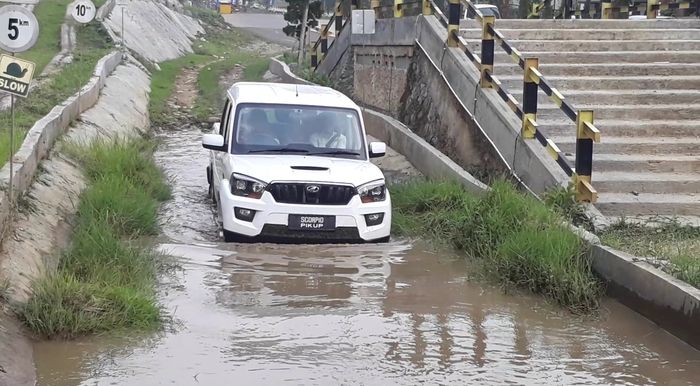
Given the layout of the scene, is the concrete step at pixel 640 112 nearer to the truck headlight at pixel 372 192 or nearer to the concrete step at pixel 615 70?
the concrete step at pixel 615 70

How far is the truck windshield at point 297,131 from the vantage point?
37.8ft

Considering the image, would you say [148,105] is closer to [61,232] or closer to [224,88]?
[224,88]

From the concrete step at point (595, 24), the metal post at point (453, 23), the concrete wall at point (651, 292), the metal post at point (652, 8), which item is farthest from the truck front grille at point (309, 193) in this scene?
the metal post at point (652, 8)

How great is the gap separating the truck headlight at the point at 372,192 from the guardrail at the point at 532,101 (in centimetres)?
221

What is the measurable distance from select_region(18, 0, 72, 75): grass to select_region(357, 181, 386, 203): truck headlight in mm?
16443

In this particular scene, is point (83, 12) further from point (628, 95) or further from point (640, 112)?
point (640, 112)

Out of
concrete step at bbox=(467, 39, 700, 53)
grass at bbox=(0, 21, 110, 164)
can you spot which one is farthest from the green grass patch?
concrete step at bbox=(467, 39, 700, 53)

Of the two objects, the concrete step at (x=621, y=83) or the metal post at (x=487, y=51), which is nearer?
the metal post at (x=487, y=51)

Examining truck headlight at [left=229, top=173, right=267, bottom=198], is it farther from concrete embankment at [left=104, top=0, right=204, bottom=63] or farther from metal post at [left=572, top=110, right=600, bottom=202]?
concrete embankment at [left=104, top=0, right=204, bottom=63]

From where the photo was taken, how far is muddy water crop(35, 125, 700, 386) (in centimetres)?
652

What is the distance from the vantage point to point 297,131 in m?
11.7

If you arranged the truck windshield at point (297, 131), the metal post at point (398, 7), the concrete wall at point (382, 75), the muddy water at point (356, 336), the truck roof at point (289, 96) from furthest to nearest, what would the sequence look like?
the metal post at point (398, 7) < the concrete wall at point (382, 75) < the truck roof at point (289, 96) < the truck windshield at point (297, 131) < the muddy water at point (356, 336)

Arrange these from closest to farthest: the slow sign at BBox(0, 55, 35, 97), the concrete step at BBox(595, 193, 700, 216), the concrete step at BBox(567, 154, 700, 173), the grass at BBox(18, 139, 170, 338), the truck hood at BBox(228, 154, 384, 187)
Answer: the grass at BBox(18, 139, 170, 338) → the slow sign at BBox(0, 55, 35, 97) → the truck hood at BBox(228, 154, 384, 187) → the concrete step at BBox(595, 193, 700, 216) → the concrete step at BBox(567, 154, 700, 173)

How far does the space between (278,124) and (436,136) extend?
16.8 feet
